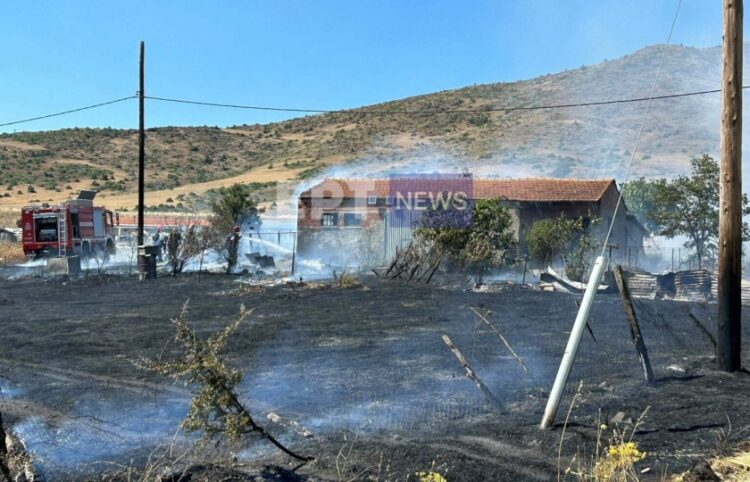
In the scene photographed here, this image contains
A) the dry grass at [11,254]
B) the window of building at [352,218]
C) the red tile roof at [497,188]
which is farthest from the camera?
the window of building at [352,218]

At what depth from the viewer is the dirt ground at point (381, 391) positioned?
6332mm

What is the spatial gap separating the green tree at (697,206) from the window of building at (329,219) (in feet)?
50.4

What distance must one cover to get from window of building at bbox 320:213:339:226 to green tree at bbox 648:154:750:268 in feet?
50.4

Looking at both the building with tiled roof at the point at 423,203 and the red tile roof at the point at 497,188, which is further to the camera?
the red tile roof at the point at 497,188

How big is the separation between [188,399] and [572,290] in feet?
46.4

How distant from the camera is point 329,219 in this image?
36.5 m

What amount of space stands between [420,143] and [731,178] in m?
63.3

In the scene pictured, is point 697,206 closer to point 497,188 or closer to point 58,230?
point 497,188

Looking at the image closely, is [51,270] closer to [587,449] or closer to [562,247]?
[562,247]

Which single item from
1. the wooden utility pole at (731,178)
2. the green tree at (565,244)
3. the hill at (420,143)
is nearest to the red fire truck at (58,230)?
the green tree at (565,244)

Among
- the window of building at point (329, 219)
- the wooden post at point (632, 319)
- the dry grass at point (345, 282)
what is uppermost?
the window of building at point (329, 219)

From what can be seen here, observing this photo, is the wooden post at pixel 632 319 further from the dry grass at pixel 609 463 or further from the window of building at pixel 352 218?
the window of building at pixel 352 218

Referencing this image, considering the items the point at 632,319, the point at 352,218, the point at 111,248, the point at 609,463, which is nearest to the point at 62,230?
the point at 111,248

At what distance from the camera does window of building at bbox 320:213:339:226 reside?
119 ft
